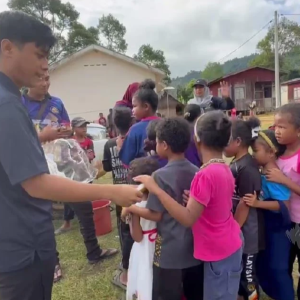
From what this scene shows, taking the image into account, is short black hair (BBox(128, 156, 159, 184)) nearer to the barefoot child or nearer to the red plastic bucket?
the barefoot child

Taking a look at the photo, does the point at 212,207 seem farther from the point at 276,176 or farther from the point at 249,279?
the point at 249,279

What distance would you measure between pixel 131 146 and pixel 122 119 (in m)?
0.43

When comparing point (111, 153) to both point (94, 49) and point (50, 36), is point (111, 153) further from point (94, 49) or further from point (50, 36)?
point (94, 49)

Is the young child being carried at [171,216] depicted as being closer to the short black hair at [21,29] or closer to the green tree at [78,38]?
the short black hair at [21,29]

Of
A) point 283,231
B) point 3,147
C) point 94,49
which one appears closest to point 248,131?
point 283,231

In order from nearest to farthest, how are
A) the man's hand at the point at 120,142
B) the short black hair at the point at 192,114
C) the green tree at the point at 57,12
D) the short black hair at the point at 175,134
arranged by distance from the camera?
1. the short black hair at the point at 175,134
2. the man's hand at the point at 120,142
3. the short black hair at the point at 192,114
4. the green tree at the point at 57,12

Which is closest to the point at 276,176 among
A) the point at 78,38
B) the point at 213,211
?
the point at 213,211

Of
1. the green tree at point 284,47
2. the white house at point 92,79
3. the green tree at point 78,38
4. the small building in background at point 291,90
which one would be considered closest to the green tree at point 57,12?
the green tree at point 78,38

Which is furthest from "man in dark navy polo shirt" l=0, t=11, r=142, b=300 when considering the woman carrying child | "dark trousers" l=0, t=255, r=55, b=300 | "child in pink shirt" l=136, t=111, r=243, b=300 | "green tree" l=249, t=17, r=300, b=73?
"green tree" l=249, t=17, r=300, b=73

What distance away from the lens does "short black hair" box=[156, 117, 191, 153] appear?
211cm

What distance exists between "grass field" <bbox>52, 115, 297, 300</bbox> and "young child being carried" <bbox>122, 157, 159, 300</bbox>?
30.5 inches

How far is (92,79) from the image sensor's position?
19344mm

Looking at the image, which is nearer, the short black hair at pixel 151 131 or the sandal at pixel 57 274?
the short black hair at pixel 151 131

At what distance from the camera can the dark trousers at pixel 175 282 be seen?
7.11 feet
